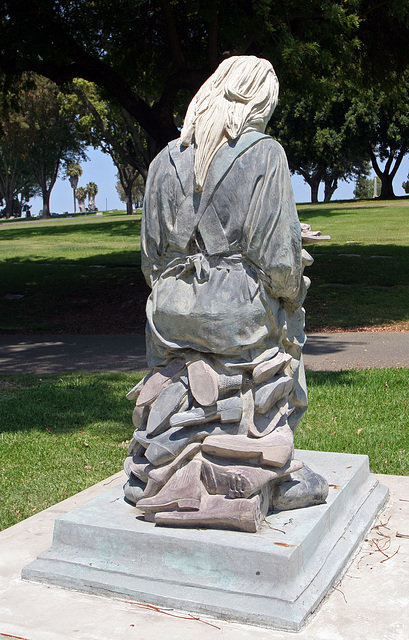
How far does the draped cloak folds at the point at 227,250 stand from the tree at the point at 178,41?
776cm

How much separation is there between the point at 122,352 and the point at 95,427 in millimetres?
3907

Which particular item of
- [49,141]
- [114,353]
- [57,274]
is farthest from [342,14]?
[49,141]

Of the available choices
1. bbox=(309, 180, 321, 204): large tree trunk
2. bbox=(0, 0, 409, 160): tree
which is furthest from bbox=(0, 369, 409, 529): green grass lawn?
bbox=(309, 180, 321, 204): large tree trunk

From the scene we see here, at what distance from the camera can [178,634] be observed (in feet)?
9.93

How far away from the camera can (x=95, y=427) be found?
7.23 meters

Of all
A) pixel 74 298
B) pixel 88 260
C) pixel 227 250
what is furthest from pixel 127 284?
pixel 227 250

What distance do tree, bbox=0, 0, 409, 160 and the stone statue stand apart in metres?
7.70

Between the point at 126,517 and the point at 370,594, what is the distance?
49.9 inches

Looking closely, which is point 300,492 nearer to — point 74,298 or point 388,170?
point 74,298

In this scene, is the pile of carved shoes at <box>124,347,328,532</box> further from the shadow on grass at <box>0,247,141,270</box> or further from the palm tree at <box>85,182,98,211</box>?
the palm tree at <box>85,182,98,211</box>

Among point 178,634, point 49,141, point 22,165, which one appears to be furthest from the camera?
point 22,165

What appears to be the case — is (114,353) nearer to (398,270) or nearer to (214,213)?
(214,213)

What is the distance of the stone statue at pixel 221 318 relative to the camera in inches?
142

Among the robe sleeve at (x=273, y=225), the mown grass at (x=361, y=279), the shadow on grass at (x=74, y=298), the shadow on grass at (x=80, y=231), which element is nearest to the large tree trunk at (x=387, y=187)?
the shadow on grass at (x=80, y=231)
